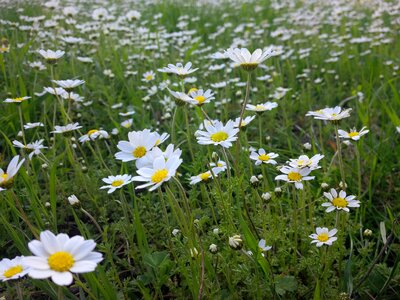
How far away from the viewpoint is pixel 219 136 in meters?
1.68

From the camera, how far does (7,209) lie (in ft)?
6.93

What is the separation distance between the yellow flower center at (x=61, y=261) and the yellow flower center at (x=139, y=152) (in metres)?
0.57

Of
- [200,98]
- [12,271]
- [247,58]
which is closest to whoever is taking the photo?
[12,271]

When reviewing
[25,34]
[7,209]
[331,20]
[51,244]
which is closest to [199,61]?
[25,34]

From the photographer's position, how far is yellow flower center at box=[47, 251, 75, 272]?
1097 mm

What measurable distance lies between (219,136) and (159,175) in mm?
374

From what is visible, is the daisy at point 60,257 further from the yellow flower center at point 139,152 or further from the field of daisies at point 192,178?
the yellow flower center at point 139,152

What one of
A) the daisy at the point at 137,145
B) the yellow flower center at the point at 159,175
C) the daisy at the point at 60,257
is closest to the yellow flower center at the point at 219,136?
the daisy at the point at 137,145

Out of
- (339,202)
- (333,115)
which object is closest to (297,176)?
Answer: (339,202)

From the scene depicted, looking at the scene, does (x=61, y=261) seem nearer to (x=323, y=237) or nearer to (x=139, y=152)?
(x=139, y=152)

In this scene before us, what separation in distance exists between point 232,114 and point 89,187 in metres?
1.57

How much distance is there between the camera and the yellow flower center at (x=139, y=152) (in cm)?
165

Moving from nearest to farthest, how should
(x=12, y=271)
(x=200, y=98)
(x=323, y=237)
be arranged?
(x=12, y=271)
(x=323, y=237)
(x=200, y=98)

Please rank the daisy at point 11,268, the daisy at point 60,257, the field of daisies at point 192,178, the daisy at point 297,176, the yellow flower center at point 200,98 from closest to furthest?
the daisy at point 60,257, the daisy at point 11,268, the field of daisies at point 192,178, the daisy at point 297,176, the yellow flower center at point 200,98
